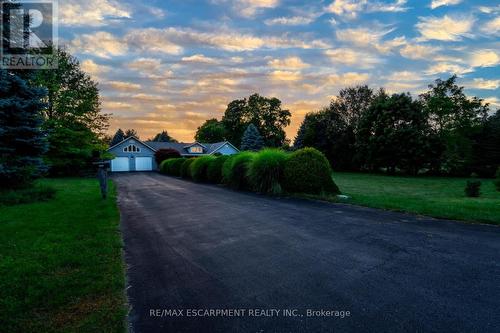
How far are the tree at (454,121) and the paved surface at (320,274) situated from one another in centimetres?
2861

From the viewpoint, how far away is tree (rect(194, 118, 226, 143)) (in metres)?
72.6

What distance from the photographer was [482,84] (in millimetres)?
19984

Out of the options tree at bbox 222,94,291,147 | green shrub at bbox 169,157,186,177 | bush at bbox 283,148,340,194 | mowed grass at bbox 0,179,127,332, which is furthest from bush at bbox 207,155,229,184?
tree at bbox 222,94,291,147

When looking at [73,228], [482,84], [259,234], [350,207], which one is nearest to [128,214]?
[73,228]

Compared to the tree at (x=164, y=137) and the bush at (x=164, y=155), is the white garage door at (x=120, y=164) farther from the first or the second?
the tree at (x=164, y=137)

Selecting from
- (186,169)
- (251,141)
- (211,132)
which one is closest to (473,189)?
(186,169)

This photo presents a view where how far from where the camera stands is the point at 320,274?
3.21 meters

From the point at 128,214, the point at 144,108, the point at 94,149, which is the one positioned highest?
the point at 144,108

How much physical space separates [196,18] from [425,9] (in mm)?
9657

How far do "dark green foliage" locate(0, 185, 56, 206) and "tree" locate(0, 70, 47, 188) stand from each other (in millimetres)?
654

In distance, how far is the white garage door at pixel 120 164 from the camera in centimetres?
4103

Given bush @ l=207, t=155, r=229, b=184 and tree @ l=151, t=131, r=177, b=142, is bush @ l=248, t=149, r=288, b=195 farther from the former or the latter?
tree @ l=151, t=131, r=177, b=142

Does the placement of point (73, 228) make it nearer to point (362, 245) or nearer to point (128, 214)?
point (128, 214)

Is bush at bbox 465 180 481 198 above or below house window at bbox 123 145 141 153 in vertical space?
below
